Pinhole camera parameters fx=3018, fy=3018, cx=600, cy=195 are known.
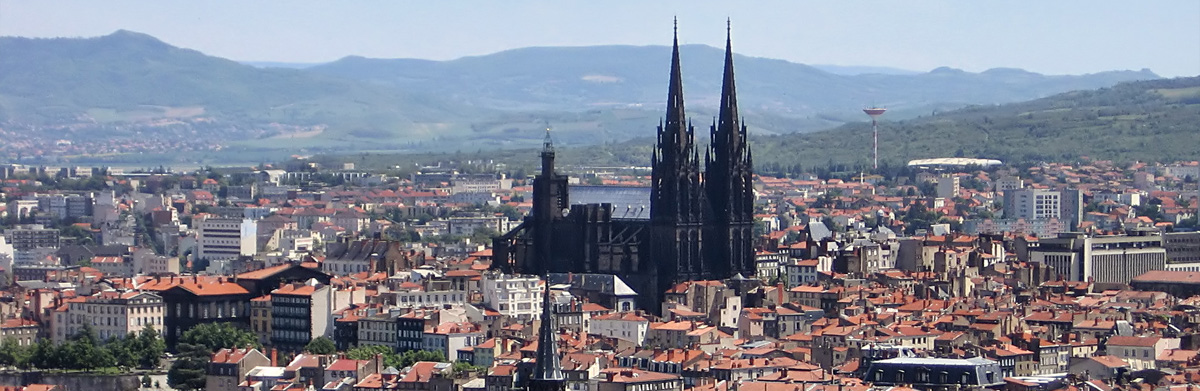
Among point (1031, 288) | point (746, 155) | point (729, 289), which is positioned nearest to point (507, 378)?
point (729, 289)

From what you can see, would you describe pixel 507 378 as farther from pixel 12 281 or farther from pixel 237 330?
pixel 12 281

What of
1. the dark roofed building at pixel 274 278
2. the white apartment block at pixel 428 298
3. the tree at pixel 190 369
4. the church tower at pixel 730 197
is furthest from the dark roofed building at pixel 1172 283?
the tree at pixel 190 369

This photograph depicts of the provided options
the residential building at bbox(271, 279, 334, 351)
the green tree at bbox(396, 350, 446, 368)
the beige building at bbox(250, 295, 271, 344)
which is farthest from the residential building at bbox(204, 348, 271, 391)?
the beige building at bbox(250, 295, 271, 344)

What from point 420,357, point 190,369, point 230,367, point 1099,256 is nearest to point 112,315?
point 190,369

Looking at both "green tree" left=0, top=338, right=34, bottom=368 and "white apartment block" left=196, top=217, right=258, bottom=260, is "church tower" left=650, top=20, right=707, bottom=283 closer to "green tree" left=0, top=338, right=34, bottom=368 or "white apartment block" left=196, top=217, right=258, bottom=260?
"green tree" left=0, top=338, right=34, bottom=368

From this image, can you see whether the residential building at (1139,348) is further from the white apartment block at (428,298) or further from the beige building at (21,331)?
the beige building at (21,331)

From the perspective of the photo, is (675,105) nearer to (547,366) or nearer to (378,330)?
(378,330)
